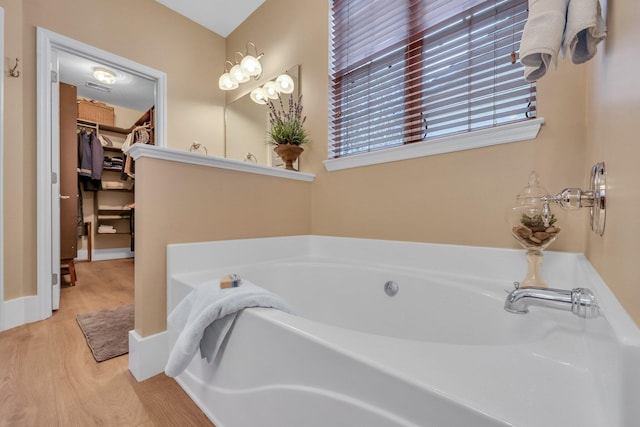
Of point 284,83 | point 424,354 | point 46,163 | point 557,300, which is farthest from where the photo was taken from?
point 284,83

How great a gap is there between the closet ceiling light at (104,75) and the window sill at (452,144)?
3.22 metres

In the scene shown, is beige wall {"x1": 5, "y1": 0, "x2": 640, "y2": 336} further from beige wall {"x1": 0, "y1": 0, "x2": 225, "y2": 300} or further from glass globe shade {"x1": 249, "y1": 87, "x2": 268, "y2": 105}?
glass globe shade {"x1": 249, "y1": 87, "x2": 268, "y2": 105}

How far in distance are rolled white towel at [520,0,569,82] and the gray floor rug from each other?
2.11 meters

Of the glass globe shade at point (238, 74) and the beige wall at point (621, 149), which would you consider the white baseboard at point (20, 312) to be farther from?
the beige wall at point (621, 149)

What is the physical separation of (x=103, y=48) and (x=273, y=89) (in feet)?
4.36

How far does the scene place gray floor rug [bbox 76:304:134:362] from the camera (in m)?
1.45

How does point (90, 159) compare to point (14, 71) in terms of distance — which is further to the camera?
point (90, 159)

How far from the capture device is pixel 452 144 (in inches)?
52.6

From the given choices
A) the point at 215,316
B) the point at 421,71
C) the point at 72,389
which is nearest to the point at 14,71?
the point at 72,389

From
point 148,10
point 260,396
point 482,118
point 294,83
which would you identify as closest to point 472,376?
point 260,396

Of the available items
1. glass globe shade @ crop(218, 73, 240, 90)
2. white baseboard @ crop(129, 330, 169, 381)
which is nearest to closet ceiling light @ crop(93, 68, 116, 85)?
glass globe shade @ crop(218, 73, 240, 90)

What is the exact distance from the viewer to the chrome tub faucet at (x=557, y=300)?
585 millimetres

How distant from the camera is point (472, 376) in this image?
48cm

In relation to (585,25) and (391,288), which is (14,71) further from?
(585,25)
